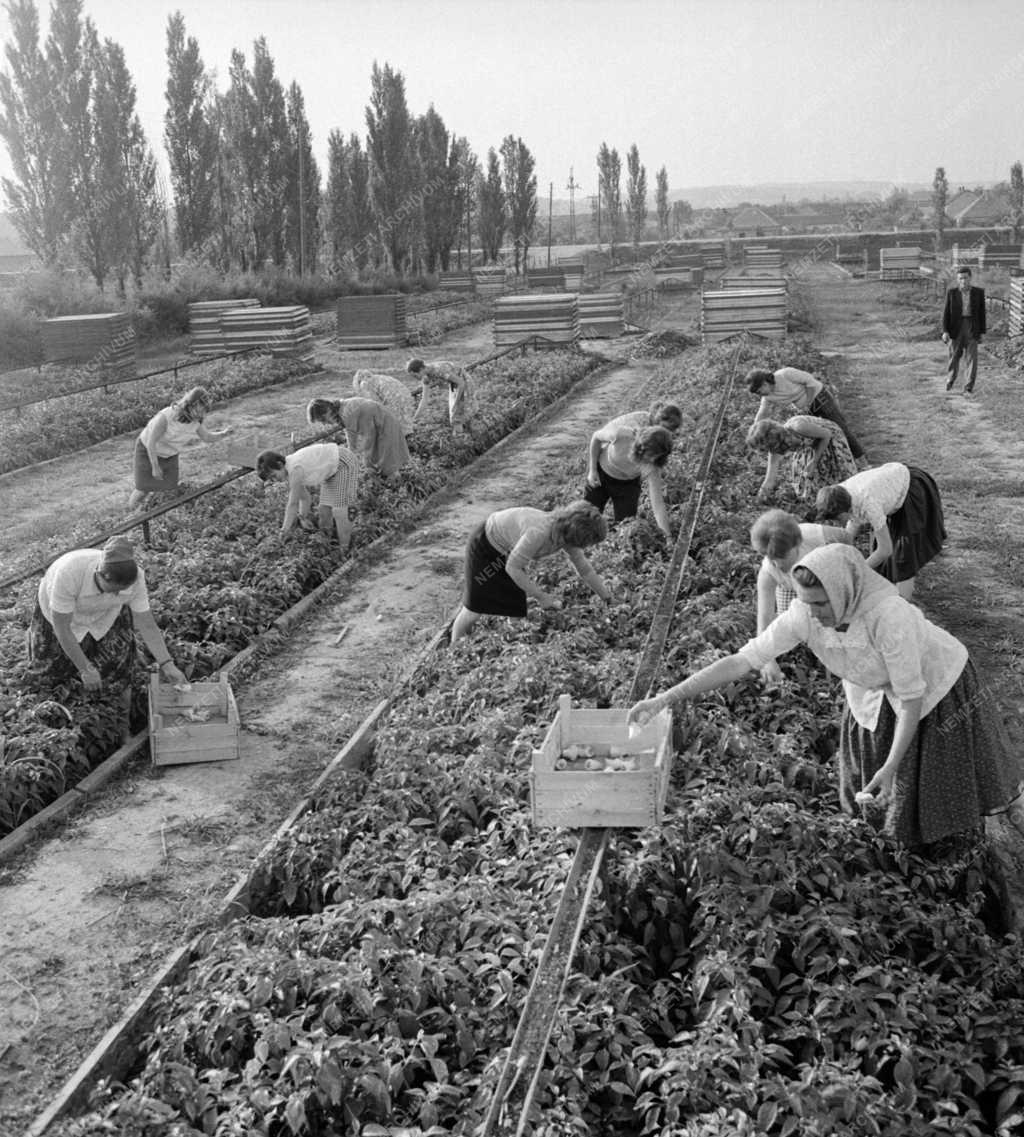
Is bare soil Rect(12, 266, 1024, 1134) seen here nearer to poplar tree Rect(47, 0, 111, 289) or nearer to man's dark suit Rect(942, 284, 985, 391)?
man's dark suit Rect(942, 284, 985, 391)

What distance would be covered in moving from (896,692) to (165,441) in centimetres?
804

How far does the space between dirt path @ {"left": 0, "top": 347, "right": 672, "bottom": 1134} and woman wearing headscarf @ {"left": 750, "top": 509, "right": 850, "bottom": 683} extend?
2.44 meters

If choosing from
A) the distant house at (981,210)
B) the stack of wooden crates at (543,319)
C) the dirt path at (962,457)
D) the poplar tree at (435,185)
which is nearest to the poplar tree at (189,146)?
the poplar tree at (435,185)

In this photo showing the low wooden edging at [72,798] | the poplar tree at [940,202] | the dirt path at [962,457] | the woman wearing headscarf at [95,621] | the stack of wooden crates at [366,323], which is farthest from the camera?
the poplar tree at [940,202]

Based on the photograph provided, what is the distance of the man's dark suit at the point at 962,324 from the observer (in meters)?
15.7

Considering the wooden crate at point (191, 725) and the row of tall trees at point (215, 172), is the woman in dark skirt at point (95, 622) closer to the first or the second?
the wooden crate at point (191, 725)

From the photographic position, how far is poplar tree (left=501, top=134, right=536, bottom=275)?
61.8m

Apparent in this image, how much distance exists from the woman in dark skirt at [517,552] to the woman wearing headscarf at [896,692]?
5.72 ft

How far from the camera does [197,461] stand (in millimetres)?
14242

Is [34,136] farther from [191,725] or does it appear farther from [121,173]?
[191,725]

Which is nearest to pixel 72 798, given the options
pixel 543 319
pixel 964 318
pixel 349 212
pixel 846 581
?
pixel 846 581

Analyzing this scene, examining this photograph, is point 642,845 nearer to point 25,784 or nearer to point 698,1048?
point 698,1048

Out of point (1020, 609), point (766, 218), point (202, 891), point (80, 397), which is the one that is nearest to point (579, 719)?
point (202, 891)

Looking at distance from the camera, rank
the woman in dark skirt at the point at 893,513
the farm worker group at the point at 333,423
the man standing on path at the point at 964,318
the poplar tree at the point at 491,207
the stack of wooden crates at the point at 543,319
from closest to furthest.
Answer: the woman in dark skirt at the point at 893,513 → the farm worker group at the point at 333,423 → the man standing on path at the point at 964,318 → the stack of wooden crates at the point at 543,319 → the poplar tree at the point at 491,207
